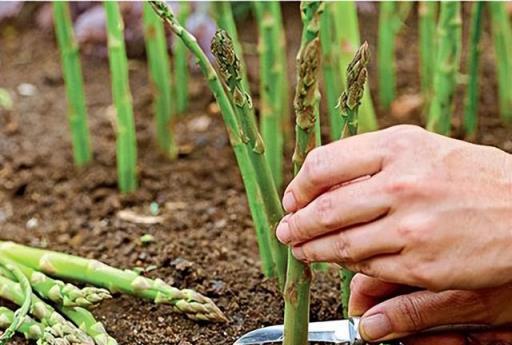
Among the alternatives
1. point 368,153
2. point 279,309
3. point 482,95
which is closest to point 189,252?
point 279,309

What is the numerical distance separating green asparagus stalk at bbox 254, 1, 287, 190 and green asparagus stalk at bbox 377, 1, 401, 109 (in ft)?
1.27

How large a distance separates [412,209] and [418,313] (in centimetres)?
24

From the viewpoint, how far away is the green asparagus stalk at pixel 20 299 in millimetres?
1343

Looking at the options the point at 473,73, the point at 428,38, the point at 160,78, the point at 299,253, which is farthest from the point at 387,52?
the point at 299,253

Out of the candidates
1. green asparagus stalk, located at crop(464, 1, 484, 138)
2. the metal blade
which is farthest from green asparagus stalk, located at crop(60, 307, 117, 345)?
green asparagus stalk, located at crop(464, 1, 484, 138)

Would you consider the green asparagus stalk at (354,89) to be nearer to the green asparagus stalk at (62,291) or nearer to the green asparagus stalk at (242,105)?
the green asparagus stalk at (242,105)

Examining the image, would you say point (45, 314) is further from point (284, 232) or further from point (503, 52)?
point (503, 52)

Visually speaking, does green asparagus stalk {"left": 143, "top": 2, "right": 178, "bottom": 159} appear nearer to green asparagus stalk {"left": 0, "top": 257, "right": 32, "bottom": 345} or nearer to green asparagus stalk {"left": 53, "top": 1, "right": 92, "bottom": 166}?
green asparagus stalk {"left": 53, "top": 1, "right": 92, "bottom": 166}

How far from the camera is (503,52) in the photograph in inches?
85.7

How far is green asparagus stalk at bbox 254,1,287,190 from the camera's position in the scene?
6.17 feet

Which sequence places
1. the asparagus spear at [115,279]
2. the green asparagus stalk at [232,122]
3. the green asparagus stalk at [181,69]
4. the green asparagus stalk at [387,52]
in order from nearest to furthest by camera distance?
1. the green asparagus stalk at [232,122]
2. the asparagus spear at [115,279]
3. the green asparagus stalk at [181,69]
4. the green asparagus stalk at [387,52]

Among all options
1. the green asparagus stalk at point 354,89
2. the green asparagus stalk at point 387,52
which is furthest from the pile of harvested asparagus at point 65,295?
the green asparagus stalk at point 387,52

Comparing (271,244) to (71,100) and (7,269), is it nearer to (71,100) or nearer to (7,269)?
(7,269)

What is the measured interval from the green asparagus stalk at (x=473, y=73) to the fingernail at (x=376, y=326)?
891mm
